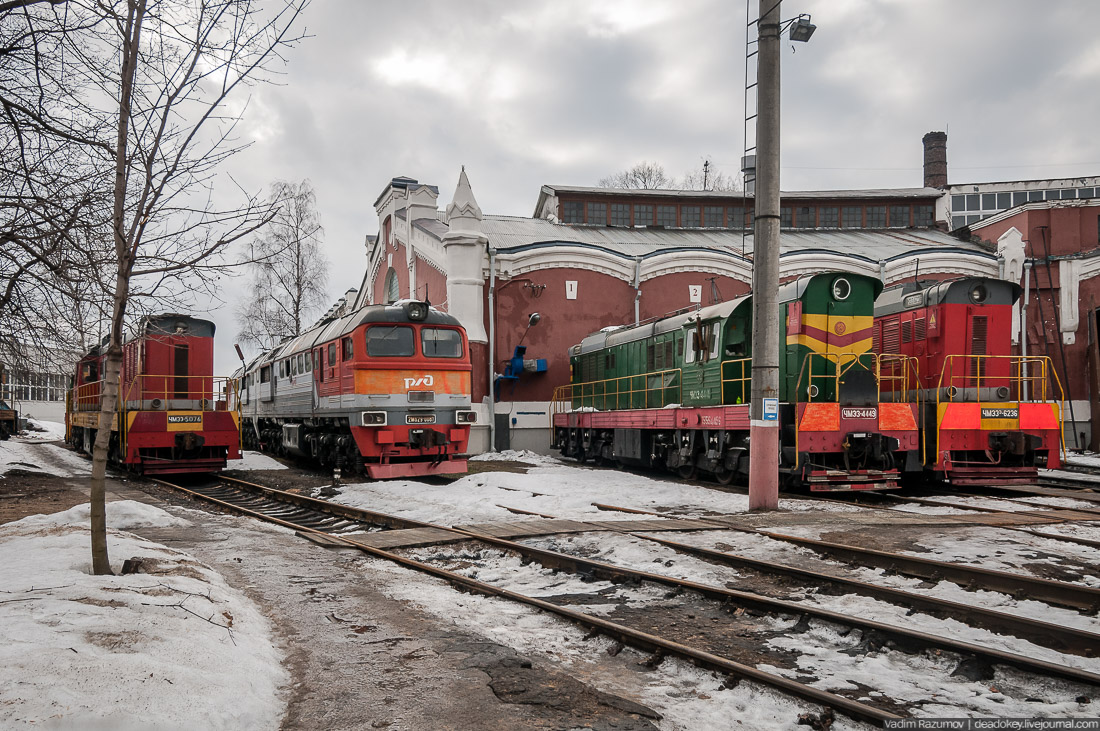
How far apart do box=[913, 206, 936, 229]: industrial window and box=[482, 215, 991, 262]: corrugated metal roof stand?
3.73 feet

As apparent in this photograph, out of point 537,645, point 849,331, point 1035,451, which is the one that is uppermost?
point 849,331

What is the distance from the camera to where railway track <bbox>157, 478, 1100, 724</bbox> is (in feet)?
14.8

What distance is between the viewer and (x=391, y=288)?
3334 centimetres

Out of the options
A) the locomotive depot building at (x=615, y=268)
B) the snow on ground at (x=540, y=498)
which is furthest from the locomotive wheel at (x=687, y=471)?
the locomotive depot building at (x=615, y=268)

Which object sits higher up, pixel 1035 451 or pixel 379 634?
pixel 1035 451

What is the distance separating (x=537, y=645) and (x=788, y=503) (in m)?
7.88

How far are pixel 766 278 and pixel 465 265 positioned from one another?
47.1 feet

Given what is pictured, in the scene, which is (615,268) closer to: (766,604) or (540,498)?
(540,498)

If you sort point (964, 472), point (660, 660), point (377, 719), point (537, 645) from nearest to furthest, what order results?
1. point (377, 719)
2. point (660, 660)
3. point (537, 645)
4. point (964, 472)

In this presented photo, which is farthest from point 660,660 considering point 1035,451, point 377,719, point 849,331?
point 1035,451

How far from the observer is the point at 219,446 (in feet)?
58.5

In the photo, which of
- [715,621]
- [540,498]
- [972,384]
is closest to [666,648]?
[715,621]

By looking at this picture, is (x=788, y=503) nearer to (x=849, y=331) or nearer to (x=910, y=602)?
(x=849, y=331)

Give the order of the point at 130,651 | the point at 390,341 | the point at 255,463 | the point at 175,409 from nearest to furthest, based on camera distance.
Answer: the point at 130,651 → the point at 390,341 → the point at 175,409 → the point at 255,463
